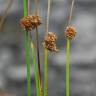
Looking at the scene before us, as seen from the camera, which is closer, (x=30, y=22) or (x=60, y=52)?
(x=30, y=22)

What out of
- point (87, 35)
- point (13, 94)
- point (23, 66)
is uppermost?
point (87, 35)

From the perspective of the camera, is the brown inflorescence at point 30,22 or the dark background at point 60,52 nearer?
the brown inflorescence at point 30,22

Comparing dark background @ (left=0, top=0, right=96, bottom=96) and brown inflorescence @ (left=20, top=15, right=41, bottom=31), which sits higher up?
brown inflorescence @ (left=20, top=15, right=41, bottom=31)

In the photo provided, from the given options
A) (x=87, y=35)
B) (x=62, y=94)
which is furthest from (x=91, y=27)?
(x=62, y=94)

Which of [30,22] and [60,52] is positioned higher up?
[30,22]

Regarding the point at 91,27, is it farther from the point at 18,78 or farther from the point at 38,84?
the point at 38,84

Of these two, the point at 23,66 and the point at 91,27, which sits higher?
the point at 91,27

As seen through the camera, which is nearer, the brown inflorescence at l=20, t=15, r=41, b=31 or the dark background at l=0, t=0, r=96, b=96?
the brown inflorescence at l=20, t=15, r=41, b=31

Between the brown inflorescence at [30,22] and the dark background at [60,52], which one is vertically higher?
the brown inflorescence at [30,22]
